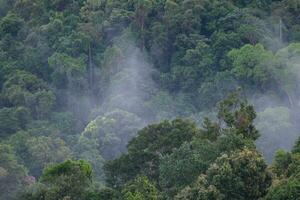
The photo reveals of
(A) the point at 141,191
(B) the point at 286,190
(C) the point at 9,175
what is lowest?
(C) the point at 9,175

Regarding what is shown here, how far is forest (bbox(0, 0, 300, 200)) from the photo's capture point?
142ft

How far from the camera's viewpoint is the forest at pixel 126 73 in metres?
43.3

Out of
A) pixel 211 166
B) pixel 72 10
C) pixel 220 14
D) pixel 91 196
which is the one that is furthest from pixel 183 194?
pixel 72 10

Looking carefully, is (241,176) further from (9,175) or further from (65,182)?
(9,175)

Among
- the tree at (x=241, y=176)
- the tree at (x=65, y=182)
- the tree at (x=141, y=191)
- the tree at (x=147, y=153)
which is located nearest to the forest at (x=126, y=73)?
the tree at (x=147, y=153)

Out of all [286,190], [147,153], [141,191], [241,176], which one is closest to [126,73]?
[147,153]

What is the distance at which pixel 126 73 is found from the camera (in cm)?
5150

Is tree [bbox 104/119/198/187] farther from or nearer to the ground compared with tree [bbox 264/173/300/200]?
nearer to the ground

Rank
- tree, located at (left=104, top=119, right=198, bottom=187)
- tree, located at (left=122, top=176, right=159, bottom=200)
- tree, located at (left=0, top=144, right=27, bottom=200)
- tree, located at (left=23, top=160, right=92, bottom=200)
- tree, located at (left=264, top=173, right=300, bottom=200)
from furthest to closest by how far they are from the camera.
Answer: tree, located at (left=0, top=144, right=27, bottom=200)
tree, located at (left=104, top=119, right=198, bottom=187)
tree, located at (left=23, top=160, right=92, bottom=200)
tree, located at (left=122, top=176, right=159, bottom=200)
tree, located at (left=264, top=173, right=300, bottom=200)

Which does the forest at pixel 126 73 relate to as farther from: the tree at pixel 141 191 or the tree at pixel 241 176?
the tree at pixel 241 176

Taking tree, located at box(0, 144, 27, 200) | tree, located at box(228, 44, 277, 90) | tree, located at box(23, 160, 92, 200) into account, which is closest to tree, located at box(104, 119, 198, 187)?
tree, located at box(23, 160, 92, 200)

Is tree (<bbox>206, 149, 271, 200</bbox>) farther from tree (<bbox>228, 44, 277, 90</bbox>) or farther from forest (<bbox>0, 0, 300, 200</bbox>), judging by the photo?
tree (<bbox>228, 44, 277, 90</bbox>)

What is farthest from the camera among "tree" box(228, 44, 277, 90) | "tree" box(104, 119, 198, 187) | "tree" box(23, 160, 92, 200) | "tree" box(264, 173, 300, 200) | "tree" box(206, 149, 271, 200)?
"tree" box(228, 44, 277, 90)

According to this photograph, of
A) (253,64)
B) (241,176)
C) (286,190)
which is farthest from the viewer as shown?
(253,64)
